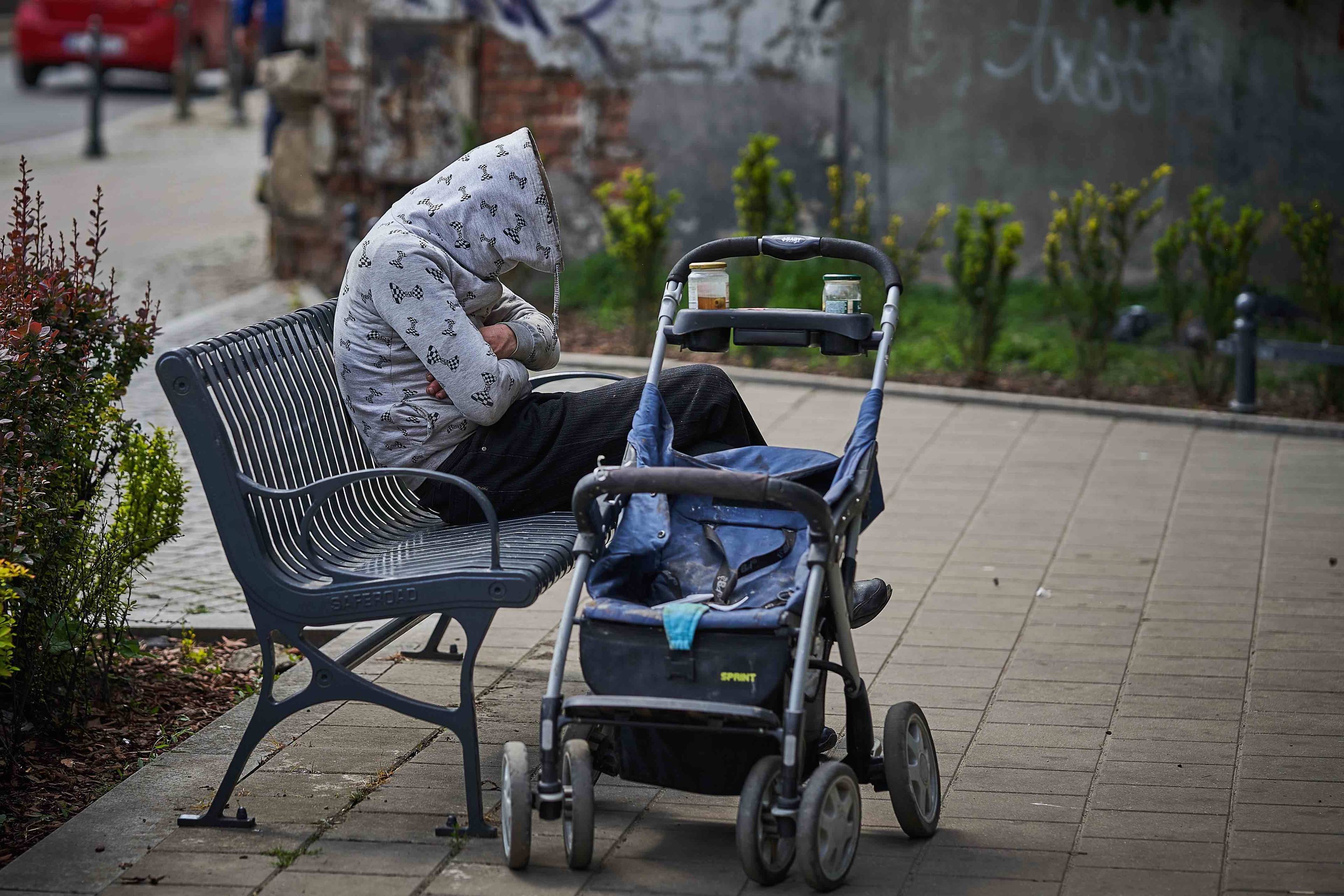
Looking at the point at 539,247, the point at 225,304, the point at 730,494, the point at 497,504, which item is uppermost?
the point at 539,247

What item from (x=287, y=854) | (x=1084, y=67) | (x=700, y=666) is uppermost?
(x=1084, y=67)

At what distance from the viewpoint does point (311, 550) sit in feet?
13.4

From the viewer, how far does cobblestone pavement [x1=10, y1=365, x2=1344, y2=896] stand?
368cm

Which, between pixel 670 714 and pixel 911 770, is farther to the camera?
pixel 911 770

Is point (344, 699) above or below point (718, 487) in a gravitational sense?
below

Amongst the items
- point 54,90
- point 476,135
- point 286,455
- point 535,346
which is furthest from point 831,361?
point 54,90

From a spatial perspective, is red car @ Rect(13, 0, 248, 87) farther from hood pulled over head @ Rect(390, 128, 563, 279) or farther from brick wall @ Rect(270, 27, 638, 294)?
hood pulled over head @ Rect(390, 128, 563, 279)

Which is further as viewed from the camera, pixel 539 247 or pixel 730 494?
pixel 539 247

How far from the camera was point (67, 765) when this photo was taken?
432cm

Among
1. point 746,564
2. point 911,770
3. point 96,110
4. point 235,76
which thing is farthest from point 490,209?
point 235,76

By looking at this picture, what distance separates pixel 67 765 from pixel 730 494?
200 centimetres

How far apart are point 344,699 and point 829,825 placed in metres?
1.20

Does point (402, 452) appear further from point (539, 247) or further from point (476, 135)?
point (476, 135)

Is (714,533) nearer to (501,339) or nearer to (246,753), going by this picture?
(501,339)
